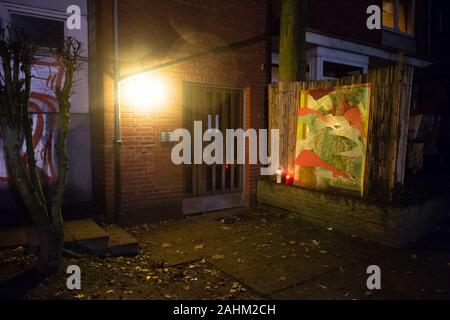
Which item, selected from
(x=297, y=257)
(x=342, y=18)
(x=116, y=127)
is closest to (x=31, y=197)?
(x=116, y=127)

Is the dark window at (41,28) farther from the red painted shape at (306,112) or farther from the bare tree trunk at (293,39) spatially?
the red painted shape at (306,112)

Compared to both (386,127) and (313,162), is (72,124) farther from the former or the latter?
(386,127)

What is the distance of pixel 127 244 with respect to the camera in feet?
17.5

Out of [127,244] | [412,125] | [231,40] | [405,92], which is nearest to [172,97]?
[231,40]

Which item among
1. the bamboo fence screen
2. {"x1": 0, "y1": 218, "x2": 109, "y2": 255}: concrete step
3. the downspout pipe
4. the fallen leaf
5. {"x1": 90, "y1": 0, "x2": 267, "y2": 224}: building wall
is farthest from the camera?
{"x1": 90, "y1": 0, "x2": 267, "y2": 224}: building wall

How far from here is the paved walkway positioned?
4.38 metres

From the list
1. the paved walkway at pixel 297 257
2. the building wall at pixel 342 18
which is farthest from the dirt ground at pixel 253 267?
the building wall at pixel 342 18

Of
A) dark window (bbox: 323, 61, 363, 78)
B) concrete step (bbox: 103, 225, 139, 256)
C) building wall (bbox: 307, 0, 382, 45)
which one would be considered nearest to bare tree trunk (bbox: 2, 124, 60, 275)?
concrete step (bbox: 103, 225, 139, 256)

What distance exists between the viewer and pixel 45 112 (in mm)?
6281

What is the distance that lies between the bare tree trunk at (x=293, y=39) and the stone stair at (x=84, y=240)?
4807 mm

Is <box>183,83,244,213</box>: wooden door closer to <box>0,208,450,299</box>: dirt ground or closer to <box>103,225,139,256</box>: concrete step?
<box>0,208,450,299</box>: dirt ground

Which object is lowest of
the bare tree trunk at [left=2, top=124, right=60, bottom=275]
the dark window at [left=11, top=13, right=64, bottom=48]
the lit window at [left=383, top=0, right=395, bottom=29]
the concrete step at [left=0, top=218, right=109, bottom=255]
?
the concrete step at [left=0, top=218, right=109, bottom=255]

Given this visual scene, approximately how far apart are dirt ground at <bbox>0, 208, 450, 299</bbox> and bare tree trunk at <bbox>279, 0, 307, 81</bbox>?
337cm

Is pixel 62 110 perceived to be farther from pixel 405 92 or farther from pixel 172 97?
pixel 405 92
